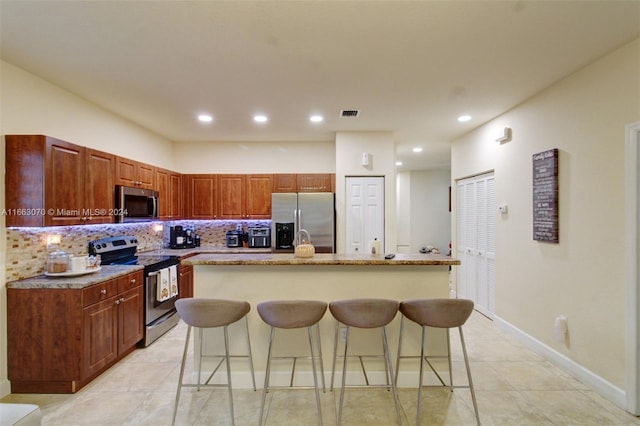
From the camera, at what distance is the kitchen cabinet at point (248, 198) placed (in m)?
5.30

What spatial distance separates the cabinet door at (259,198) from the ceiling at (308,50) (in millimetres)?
1531

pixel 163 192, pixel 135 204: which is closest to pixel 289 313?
pixel 135 204

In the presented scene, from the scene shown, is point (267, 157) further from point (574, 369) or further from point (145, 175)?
point (574, 369)

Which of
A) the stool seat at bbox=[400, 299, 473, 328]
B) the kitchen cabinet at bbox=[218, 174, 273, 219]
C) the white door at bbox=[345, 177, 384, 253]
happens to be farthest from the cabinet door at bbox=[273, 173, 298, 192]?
the stool seat at bbox=[400, 299, 473, 328]

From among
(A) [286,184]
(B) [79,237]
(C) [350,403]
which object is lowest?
(C) [350,403]

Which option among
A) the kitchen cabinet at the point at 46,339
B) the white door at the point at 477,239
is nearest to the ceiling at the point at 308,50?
the white door at the point at 477,239

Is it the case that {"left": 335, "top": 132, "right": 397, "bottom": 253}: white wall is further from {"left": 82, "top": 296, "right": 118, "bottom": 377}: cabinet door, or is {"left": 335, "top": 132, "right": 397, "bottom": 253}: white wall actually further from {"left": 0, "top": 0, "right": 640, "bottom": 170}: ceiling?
{"left": 82, "top": 296, "right": 118, "bottom": 377}: cabinet door

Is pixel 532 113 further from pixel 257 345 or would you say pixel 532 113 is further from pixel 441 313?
pixel 257 345

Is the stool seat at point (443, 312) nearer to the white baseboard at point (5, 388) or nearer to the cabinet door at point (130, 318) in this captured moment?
the cabinet door at point (130, 318)

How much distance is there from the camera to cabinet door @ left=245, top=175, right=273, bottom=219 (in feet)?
17.4

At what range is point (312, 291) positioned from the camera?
2748 millimetres

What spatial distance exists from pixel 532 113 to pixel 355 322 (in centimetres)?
303

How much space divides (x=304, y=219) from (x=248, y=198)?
1.12 meters

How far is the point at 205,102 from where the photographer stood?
358 cm
